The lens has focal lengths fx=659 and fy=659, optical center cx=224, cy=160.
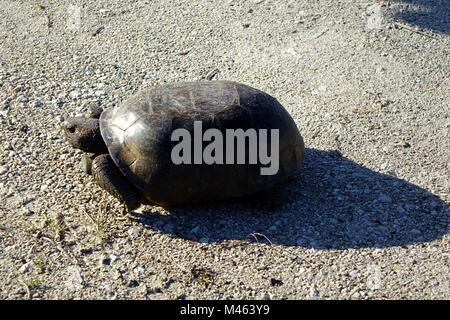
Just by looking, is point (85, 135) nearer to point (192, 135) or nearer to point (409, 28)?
point (192, 135)

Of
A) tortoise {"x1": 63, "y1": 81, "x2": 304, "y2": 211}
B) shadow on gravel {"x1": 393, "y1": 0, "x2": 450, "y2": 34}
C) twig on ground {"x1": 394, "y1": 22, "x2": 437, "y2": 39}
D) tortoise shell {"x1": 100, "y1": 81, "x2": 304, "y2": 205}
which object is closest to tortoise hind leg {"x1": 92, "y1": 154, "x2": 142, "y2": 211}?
tortoise {"x1": 63, "y1": 81, "x2": 304, "y2": 211}

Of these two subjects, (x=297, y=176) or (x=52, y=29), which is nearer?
(x=297, y=176)

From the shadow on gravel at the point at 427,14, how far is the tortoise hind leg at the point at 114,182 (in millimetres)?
4750

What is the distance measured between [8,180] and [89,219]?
36.0 inches

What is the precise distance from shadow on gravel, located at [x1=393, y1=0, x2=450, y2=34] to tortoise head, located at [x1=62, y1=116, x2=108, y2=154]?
463 cm

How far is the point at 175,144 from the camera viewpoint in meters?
5.27

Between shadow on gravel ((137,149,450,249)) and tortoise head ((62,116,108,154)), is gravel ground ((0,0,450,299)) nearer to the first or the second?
shadow on gravel ((137,149,450,249))

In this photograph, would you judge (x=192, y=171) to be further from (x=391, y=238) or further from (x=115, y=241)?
(x=391, y=238)

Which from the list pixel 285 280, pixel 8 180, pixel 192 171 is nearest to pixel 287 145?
pixel 192 171

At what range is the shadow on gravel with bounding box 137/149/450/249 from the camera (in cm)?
529

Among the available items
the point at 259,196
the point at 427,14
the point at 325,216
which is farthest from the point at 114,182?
the point at 427,14

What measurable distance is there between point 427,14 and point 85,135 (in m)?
5.16

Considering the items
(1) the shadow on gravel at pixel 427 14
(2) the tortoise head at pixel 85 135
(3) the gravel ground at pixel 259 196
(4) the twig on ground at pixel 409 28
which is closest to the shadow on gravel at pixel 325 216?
(3) the gravel ground at pixel 259 196

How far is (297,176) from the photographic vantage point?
6039 millimetres
